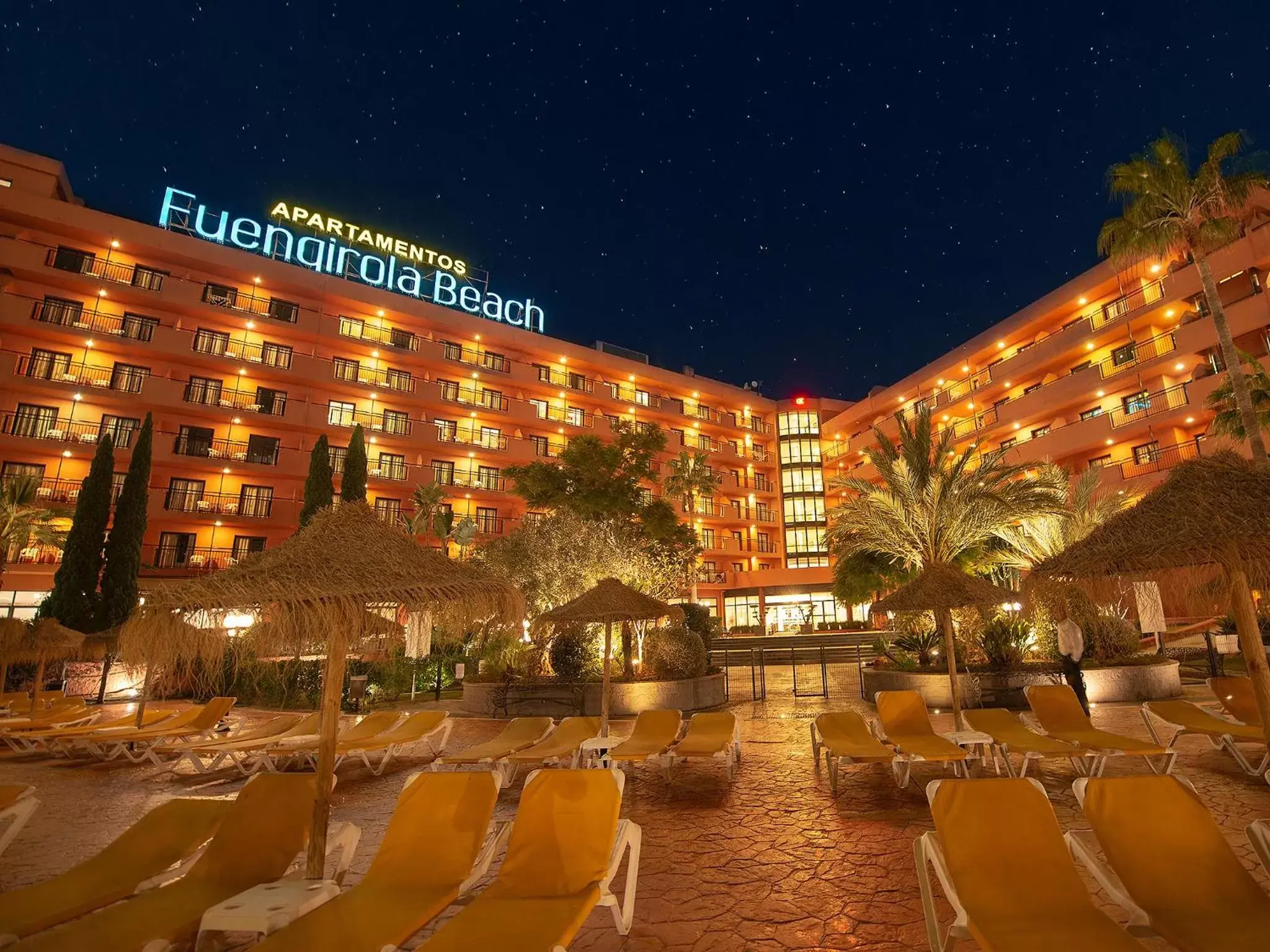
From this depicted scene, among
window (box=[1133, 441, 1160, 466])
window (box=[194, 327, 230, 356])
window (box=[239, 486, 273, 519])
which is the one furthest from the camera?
window (box=[194, 327, 230, 356])

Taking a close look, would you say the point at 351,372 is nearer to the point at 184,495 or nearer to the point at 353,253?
the point at 353,253

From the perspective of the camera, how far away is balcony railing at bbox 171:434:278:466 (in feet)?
88.8

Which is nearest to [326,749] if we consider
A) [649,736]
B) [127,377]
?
[649,736]

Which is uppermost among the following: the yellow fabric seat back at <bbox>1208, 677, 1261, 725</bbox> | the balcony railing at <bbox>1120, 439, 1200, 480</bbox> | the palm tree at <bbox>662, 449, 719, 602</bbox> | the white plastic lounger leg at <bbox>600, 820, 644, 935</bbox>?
the palm tree at <bbox>662, 449, 719, 602</bbox>

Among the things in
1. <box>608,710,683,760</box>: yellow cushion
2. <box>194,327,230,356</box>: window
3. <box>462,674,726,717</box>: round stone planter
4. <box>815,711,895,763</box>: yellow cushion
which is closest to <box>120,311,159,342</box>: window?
<box>194,327,230,356</box>: window

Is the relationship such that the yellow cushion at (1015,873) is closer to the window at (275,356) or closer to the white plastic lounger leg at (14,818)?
the white plastic lounger leg at (14,818)

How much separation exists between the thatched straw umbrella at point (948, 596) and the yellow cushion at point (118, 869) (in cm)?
797

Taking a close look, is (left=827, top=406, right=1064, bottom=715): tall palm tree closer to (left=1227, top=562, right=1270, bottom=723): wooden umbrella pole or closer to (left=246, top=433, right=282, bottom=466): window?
(left=1227, top=562, right=1270, bottom=723): wooden umbrella pole

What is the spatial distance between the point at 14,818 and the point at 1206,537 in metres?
8.22

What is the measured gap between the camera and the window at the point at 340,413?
30.7m

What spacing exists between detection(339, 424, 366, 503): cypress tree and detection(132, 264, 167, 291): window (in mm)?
11001

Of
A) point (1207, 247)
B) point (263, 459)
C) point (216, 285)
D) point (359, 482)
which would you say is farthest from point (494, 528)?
point (1207, 247)

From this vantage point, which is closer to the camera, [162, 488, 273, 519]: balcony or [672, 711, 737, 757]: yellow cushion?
[672, 711, 737, 757]: yellow cushion

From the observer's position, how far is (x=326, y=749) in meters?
4.23
